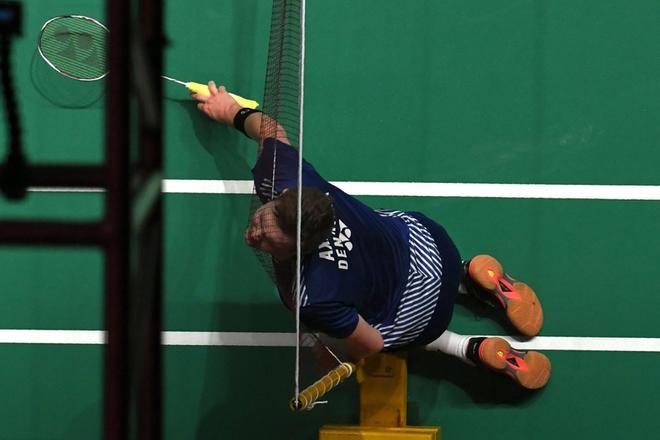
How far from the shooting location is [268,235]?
14.9ft

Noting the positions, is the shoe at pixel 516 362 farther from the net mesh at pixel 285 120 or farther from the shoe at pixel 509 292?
the net mesh at pixel 285 120

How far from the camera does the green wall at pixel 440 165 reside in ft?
18.6

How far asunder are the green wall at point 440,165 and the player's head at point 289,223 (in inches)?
42.4

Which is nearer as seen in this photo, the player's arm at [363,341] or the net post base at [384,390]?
the player's arm at [363,341]

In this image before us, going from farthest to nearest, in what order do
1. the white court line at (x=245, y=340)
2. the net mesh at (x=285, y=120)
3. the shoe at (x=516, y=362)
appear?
the white court line at (x=245, y=340) < the shoe at (x=516, y=362) < the net mesh at (x=285, y=120)

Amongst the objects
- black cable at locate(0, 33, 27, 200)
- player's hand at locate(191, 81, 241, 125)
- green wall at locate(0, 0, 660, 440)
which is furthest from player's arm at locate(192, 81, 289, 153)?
black cable at locate(0, 33, 27, 200)

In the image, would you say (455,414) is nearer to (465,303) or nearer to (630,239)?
(465,303)

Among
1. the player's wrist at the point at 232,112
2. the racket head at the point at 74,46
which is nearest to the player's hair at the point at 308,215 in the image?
the player's wrist at the point at 232,112

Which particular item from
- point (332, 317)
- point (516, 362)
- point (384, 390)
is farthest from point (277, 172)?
point (516, 362)

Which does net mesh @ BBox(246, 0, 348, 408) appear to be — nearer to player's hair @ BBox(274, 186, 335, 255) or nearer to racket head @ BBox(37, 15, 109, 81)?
player's hair @ BBox(274, 186, 335, 255)

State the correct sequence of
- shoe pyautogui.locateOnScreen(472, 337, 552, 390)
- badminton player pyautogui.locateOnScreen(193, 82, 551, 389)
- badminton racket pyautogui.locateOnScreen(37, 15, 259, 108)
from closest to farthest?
badminton player pyautogui.locateOnScreen(193, 82, 551, 389) < shoe pyautogui.locateOnScreen(472, 337, 552, 390) < badminton racket pyautogui.locateOnScreen(37, 15, 259, 108)

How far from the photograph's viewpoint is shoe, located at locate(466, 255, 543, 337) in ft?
18.0

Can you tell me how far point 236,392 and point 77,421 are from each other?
0.84 meters

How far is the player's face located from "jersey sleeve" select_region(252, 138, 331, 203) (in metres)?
0.31
